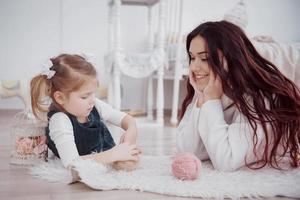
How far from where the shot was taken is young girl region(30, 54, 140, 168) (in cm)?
96

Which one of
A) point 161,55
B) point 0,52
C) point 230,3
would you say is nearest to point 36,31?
point 0,52

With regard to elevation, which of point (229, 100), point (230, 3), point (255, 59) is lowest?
point (229, 100)

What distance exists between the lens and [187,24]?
10.4 feet

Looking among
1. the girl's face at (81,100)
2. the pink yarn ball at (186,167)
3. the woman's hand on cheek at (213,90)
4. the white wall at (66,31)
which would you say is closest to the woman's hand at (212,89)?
the woman's hand on cheek at (213,90)

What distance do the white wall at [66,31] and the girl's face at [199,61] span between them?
1.93m

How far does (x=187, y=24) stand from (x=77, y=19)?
35.3 inches

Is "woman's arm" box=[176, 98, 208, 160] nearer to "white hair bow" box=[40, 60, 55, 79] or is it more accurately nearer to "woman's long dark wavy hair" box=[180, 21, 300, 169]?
"woman's long dark wavy hair" box=[180, 21, 300, 169]

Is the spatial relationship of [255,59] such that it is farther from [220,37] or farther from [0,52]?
[0,52]

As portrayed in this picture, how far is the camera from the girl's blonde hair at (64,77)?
39.9 inches

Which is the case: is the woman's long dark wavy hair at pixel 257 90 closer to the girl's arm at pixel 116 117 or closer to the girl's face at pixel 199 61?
the girl's face at pixel 199 61

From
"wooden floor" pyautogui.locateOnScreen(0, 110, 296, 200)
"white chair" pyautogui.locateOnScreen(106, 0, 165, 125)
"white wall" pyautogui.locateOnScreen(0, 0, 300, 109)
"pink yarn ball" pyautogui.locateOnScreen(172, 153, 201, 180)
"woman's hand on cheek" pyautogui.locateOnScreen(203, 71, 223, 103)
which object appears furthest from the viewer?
"white wall" pyautogui.locateOnScreen(0, 0, 300, 109)

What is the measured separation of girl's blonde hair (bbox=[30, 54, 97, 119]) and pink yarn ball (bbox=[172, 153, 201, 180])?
0.33m

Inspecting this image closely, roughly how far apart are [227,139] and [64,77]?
457mm

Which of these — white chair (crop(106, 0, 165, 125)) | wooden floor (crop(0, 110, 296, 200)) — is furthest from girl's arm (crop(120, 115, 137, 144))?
white chair (crop(106, 0, 165, 125))
